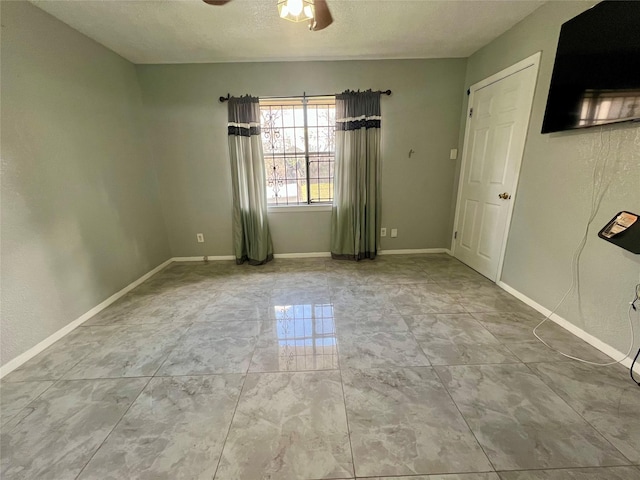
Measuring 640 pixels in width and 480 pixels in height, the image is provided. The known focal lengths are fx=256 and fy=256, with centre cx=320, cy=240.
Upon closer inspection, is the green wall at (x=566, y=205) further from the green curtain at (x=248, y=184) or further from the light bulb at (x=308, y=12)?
the green curtain at (x=248, y=184)

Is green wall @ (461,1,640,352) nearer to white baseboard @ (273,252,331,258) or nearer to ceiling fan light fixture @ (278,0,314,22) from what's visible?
ceiling fan light fixture @ (278,0,314,22)

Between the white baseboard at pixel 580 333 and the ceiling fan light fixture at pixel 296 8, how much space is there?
2.83 metres

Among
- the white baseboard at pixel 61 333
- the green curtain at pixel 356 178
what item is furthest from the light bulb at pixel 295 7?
the white baseboard at pixel 61 333

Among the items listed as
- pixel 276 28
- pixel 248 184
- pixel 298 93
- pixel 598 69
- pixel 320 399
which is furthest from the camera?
pixel 248 184

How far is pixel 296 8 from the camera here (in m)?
1.44

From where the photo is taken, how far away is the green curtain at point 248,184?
305cm

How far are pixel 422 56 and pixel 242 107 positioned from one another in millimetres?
A: 2195

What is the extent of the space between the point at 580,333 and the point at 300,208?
Answer: 2914 mm

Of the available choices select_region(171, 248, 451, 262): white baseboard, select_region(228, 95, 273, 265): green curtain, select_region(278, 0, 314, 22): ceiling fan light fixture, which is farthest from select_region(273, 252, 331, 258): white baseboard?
select_region(278, 0, 314, 22): ceiling fan light fixture

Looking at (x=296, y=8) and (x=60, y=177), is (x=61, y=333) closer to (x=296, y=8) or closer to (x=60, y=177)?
(x=60, y=177)

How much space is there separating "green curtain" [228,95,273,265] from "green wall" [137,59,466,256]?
0.18m

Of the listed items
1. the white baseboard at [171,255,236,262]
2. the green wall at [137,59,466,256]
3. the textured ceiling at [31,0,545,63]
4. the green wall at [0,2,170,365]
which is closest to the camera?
the green wall at [0,2,170,365]

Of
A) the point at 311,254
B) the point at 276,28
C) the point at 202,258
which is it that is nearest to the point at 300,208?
the point at 311,254

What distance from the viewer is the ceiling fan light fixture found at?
4.68 feet
